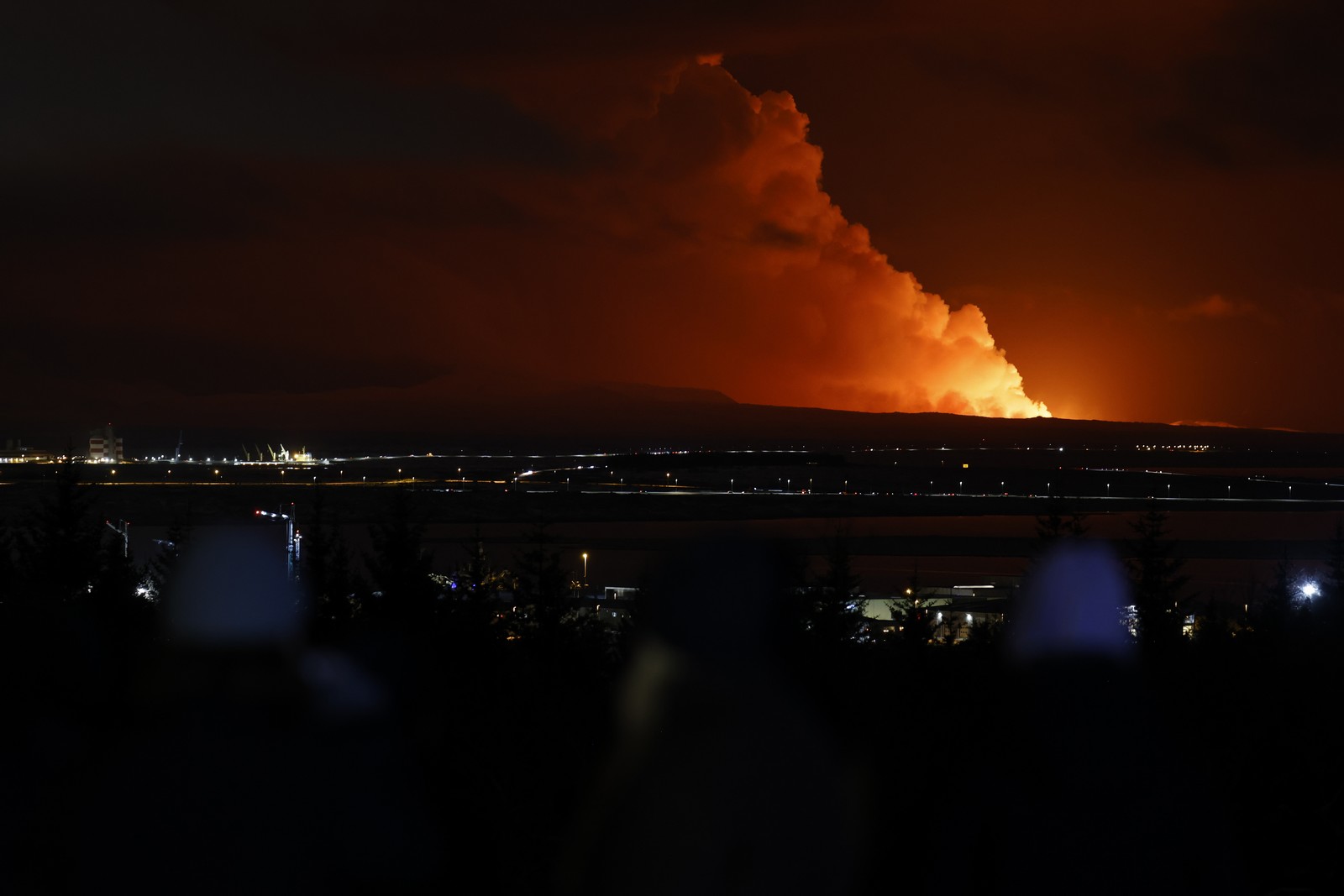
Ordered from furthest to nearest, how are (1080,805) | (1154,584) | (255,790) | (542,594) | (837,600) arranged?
(1154,584) < (542,594) < (837,600) < (255,790) < (1080,805)

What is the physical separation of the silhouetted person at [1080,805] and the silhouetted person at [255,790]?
3509mm

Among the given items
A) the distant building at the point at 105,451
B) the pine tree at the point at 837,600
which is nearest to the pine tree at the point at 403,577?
the pine tree at the point at 837,600

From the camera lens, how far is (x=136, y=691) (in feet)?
36.9

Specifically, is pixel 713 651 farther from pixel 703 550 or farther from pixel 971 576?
pixel 971 576

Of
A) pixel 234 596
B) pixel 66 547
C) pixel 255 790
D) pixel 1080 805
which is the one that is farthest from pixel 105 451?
pixel 1080 805

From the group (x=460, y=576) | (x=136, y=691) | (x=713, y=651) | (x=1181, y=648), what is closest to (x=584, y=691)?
(x=713, y=651)

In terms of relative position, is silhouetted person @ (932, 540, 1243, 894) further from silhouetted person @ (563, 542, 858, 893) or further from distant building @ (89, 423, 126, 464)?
distant building @ (89, 423, 126, 464)

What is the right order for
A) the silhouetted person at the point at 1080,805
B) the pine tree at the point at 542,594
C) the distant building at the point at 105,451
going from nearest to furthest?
the silhouetted person at the point at 1080,805, the pine tree at the point at 542,594, the distant building at the point at 105,451

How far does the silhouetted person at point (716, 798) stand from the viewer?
757 cm

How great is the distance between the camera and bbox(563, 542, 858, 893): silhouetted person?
24.8 ft

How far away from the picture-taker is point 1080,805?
27.4 feet

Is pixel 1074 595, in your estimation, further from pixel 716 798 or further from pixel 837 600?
pixel 716 798

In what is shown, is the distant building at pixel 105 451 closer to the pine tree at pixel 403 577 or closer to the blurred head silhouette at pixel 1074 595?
the pine tree at pixel 403 577

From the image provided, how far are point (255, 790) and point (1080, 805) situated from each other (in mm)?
5450
